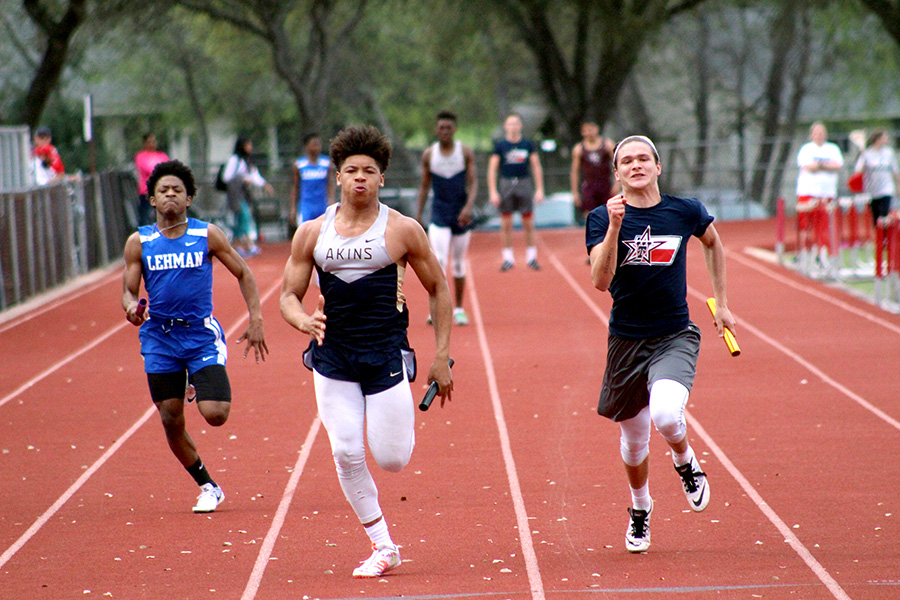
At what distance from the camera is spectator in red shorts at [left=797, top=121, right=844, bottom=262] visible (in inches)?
624

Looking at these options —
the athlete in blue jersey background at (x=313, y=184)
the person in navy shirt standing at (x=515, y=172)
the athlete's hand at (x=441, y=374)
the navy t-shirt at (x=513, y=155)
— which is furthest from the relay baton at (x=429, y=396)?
the navy t-shirt at (x=513, y=155)

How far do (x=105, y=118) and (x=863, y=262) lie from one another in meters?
29.8

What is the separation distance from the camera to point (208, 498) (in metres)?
6.28

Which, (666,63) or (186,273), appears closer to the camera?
(186,273)

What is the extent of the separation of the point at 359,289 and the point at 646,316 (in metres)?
1.32

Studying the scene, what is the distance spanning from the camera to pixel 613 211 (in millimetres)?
4836

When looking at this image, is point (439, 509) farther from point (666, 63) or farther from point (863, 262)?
point (666, 63)

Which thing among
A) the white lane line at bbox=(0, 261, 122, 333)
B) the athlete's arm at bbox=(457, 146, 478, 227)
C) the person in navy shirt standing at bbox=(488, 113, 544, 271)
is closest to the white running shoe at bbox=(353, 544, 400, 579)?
the athlete's arm at bbox=(457, 146, 478, 227)

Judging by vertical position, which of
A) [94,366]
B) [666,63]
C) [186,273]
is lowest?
[94,366]

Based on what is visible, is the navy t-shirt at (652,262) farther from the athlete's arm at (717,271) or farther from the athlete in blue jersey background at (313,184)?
the athlete in blue jersey background at (313,184)

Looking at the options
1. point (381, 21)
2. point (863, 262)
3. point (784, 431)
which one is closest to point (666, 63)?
point (381, 21)

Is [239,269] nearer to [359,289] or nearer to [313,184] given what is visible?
[359,289]

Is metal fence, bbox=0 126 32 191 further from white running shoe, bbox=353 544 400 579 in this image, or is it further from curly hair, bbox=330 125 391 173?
white running shoe, bbox=353 544 400 579

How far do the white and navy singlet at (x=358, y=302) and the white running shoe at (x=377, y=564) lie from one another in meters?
0.78
